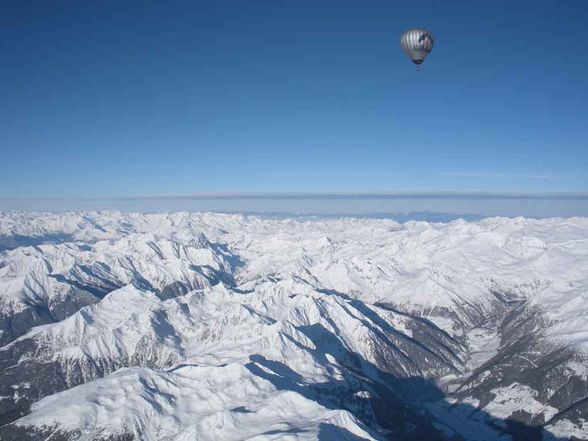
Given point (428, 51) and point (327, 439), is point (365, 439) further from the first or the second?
point (428, 51)

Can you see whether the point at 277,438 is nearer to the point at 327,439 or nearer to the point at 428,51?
the point at 327,439

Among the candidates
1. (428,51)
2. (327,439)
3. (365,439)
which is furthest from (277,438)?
(428,51)

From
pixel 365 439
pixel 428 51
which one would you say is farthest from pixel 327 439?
pixel 428 51

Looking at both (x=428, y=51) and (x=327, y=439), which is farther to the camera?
(x=327, y=439)

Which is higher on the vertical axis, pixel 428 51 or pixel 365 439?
pixel 428 51

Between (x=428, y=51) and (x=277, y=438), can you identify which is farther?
(x=277, y=438)

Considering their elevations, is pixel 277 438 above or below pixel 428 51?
below
